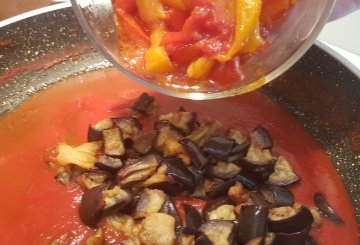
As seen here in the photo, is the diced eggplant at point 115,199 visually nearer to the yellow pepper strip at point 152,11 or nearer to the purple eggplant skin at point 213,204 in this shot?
the purple eggplant skin at point 213,204

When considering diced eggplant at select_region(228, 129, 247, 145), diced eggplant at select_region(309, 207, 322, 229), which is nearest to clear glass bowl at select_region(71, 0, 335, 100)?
diced eggplant at select_region(228, 129, 247, 145)

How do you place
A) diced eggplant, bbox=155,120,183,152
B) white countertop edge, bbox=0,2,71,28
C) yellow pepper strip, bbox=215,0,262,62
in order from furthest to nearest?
white countertop edge, bbox=0,2,71,28
diced eggplant, bbox=155,120,183,152
yellow pepper strip, bbox=215,0,262,62

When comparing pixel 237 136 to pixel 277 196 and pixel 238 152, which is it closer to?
pixel 238 152

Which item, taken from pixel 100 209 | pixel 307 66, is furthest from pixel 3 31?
→ pixel 307 66

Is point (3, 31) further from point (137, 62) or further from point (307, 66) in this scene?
point (307, 66)

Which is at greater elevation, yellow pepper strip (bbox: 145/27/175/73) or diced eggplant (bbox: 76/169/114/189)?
yellow pepper strip (bbox: 145/27/175/73)

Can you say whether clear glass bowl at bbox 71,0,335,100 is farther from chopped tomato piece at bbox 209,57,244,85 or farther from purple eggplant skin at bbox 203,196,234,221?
purple eggplant skin at bbox 203,196,234,221
